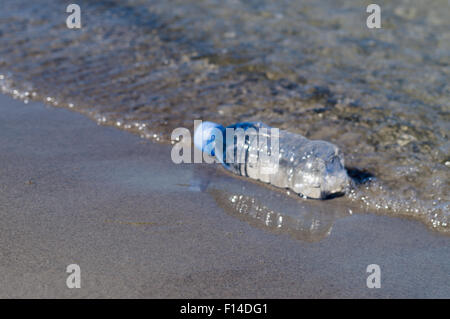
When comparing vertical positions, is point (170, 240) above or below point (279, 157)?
below

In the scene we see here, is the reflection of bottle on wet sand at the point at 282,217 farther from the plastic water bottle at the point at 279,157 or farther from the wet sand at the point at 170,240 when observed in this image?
the plastic water bottle at the point at 279,157

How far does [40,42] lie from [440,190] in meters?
3.85

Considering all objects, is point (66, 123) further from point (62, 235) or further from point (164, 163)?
point (62, 235)

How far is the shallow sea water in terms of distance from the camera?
3194mm

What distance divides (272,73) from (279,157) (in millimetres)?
1397

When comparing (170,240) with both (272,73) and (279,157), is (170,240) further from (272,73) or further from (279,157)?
(272,73)

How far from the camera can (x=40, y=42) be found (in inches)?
195

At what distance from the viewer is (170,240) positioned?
2.42 m

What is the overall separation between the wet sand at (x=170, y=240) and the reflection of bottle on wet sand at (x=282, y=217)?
0.04 ft

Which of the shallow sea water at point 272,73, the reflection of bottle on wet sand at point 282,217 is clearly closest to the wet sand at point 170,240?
the reflection of bottle on wet sand at point 282,217

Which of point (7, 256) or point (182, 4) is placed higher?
point (182, 4)

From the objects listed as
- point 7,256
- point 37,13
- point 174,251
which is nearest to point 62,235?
point 7,256

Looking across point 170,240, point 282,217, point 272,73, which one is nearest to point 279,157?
point 282,217

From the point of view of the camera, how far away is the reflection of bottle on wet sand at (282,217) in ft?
8.35
